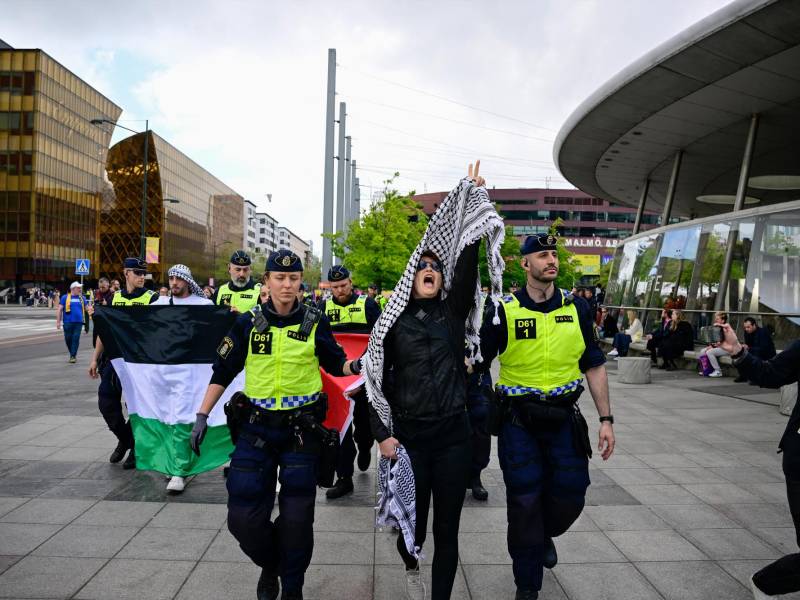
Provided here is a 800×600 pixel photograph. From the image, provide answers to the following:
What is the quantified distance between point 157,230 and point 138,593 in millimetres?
88130

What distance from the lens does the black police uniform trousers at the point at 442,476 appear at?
11.1ft

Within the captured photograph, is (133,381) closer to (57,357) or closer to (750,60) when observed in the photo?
(57,357)

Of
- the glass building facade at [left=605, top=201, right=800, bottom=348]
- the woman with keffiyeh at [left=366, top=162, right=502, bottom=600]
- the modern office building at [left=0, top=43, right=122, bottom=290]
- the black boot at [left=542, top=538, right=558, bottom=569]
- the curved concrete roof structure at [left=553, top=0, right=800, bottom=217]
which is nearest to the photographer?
the woman with keffiyeh at [left=366, top=162, right=502, bottom=600]

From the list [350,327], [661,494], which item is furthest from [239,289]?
[661,494]

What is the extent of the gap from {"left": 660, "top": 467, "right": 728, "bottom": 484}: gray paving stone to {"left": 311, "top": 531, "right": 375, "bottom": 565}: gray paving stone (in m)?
3.49

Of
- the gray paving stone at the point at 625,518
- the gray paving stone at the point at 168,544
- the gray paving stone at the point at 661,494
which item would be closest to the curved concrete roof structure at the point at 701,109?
the gray paving stone at the point at 661,494

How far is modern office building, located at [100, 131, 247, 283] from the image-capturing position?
8312 cm

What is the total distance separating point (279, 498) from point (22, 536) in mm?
2294

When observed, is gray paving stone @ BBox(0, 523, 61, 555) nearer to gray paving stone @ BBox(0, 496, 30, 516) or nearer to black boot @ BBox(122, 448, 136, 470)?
gray paving stone @ BBox(0, 496, 30, 516)

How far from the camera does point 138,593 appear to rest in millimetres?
3678

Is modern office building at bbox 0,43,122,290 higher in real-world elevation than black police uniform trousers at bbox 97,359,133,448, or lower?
higher

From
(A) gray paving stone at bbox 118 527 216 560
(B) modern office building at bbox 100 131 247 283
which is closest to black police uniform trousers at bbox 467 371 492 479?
(A) gray paving stone at bbox 118 527 216 560

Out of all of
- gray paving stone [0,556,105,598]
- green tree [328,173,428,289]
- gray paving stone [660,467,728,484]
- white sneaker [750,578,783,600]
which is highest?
green tree [328,173,428,289]

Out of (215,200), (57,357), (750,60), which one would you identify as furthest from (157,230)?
(750,60)
